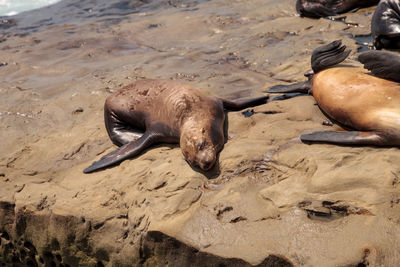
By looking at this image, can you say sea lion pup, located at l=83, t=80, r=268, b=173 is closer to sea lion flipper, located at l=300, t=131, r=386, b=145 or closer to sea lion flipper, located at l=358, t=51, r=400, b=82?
sea lion flipper, located at l=300, t=131, r=386, b=145

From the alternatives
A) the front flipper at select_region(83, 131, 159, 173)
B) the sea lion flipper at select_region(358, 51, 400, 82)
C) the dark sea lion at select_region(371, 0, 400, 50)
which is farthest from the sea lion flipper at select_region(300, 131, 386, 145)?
the dark sea lion at select_region(371, 0, 400, 50)

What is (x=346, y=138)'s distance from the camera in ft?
9.50

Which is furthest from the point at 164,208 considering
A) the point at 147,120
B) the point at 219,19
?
the point at 219,19

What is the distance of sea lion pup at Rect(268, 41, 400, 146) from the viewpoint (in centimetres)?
283

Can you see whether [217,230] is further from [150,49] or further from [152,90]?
[150,49]

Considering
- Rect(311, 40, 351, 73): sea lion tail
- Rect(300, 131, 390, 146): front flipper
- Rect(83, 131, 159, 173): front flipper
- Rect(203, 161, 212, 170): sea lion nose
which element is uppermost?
Rect(311, 40, 351, 73): sea lion tail

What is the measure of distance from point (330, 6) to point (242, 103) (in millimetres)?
4594

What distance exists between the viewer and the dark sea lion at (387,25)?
501cm

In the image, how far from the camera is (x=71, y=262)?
3277 mm

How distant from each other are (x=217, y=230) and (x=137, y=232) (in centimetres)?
69

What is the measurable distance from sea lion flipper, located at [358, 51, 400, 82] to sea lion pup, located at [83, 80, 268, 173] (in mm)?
1284

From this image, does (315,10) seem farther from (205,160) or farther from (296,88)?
(205,160)

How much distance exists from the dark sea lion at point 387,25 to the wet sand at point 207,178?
0.38 meters

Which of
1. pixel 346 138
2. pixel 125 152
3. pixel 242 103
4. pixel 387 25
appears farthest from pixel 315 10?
pixel 125 152
